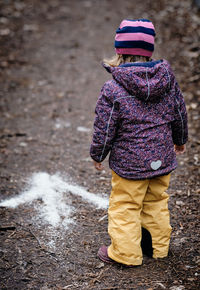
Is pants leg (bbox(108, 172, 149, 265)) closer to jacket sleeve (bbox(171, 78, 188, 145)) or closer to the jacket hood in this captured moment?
jacket sleeve (bbox(171, 78, 188, 145))

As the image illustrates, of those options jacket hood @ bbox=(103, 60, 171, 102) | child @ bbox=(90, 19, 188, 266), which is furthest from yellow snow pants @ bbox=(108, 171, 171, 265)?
jacket hood @ bbox=(103, 60, 171, 102)

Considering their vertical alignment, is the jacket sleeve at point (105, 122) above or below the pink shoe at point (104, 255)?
above

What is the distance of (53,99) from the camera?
557 centimetres

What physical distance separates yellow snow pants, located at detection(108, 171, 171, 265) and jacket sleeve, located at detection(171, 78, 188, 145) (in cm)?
28

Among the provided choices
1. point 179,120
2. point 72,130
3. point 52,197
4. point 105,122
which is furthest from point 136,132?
point 72,130

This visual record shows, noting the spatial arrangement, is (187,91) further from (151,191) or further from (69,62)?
(151,191)

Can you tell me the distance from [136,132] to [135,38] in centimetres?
58

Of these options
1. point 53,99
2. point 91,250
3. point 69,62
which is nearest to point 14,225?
point 91,250

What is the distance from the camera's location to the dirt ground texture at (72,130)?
8.39 ft

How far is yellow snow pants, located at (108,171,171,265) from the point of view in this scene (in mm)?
2443

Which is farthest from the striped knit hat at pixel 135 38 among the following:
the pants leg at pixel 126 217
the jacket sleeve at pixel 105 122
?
the pants leg at pixel 126 217

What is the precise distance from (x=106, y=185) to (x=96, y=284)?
1.31 m

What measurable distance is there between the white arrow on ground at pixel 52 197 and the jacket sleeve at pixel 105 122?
101 cm

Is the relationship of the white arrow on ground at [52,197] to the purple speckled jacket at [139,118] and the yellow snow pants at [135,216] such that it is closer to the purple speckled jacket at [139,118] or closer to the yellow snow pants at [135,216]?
the yellow snow pants at [135,216]
